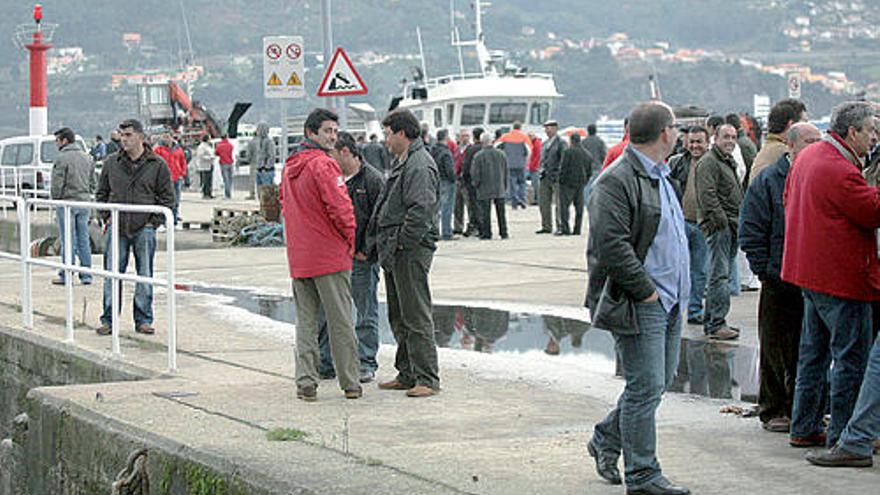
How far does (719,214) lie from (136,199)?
187 inches

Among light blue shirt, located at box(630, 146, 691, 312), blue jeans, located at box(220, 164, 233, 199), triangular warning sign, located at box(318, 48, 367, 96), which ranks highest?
triangular warning sign, located at box(318, 48, 367, 96)

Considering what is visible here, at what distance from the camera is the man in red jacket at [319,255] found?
1033 centimetres

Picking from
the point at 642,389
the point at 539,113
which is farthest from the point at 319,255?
the point at 539,113

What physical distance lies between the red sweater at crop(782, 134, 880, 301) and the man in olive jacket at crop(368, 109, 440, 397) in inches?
108

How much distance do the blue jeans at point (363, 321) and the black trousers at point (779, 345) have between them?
2.87 m

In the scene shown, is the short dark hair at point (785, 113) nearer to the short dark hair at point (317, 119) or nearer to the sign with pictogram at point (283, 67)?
the short dark hair at point (317, 119)

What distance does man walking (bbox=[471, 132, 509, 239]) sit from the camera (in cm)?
2481

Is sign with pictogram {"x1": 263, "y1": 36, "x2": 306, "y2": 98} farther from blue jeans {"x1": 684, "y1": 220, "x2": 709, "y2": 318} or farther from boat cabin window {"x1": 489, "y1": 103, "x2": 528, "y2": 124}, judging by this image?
boat cabin window {"x1": 489, "y1": 103, "x2": 528, "y2": 124}

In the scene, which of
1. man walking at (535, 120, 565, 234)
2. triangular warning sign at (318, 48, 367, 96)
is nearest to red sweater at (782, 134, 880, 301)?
triangular warning sign at (318, 48, 367, 96)

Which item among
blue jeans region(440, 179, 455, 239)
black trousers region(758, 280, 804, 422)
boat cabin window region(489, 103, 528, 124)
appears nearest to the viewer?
black trousers region(758, 280, 804, 422)

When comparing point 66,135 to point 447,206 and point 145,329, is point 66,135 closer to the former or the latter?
point 145,329

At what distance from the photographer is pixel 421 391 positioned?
411 inches

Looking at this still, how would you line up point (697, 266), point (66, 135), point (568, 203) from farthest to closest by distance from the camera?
point (568, 203)
point (66, 135)
point (697, 266)

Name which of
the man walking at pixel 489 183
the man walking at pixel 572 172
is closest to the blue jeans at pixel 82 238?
the man walking at pixel 489 183
